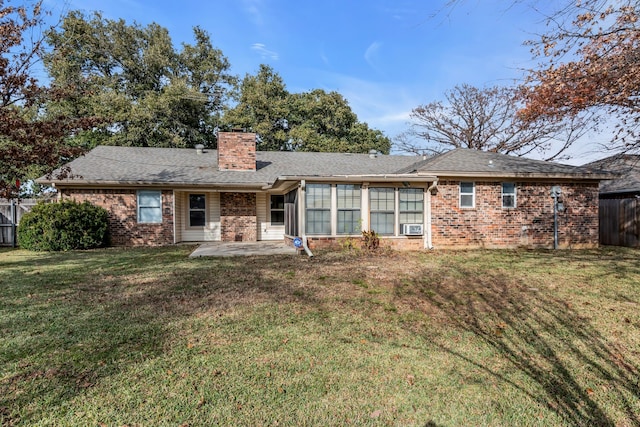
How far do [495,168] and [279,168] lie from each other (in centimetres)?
863

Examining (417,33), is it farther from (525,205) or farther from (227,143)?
(227,143)

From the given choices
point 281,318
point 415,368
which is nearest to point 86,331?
point 281,318

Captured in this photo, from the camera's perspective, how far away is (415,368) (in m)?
3.01

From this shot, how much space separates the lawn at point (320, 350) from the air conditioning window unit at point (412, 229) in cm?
436

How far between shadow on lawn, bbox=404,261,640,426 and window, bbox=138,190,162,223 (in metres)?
10.5

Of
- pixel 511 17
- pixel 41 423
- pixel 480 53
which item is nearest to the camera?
pixel 41 423

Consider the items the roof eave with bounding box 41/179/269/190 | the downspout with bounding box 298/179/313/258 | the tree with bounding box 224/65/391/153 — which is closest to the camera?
the downspout with bounding box 298/179/313/258

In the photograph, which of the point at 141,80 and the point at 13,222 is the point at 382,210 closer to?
the point at 13,222

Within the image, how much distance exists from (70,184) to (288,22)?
9.26 metres

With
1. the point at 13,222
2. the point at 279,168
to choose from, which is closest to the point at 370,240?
the point at 279,168

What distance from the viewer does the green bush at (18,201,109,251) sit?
10.8 m

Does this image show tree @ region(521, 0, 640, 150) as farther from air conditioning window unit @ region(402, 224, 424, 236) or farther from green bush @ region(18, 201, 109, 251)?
green bush @ region(18, 201, 109, 251)

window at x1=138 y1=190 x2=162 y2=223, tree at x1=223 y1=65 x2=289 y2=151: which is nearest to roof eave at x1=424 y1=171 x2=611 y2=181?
window at x1=138 y1=190 x2=162 y2=223

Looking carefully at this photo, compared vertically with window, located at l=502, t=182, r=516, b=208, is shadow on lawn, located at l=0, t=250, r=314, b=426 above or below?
below
